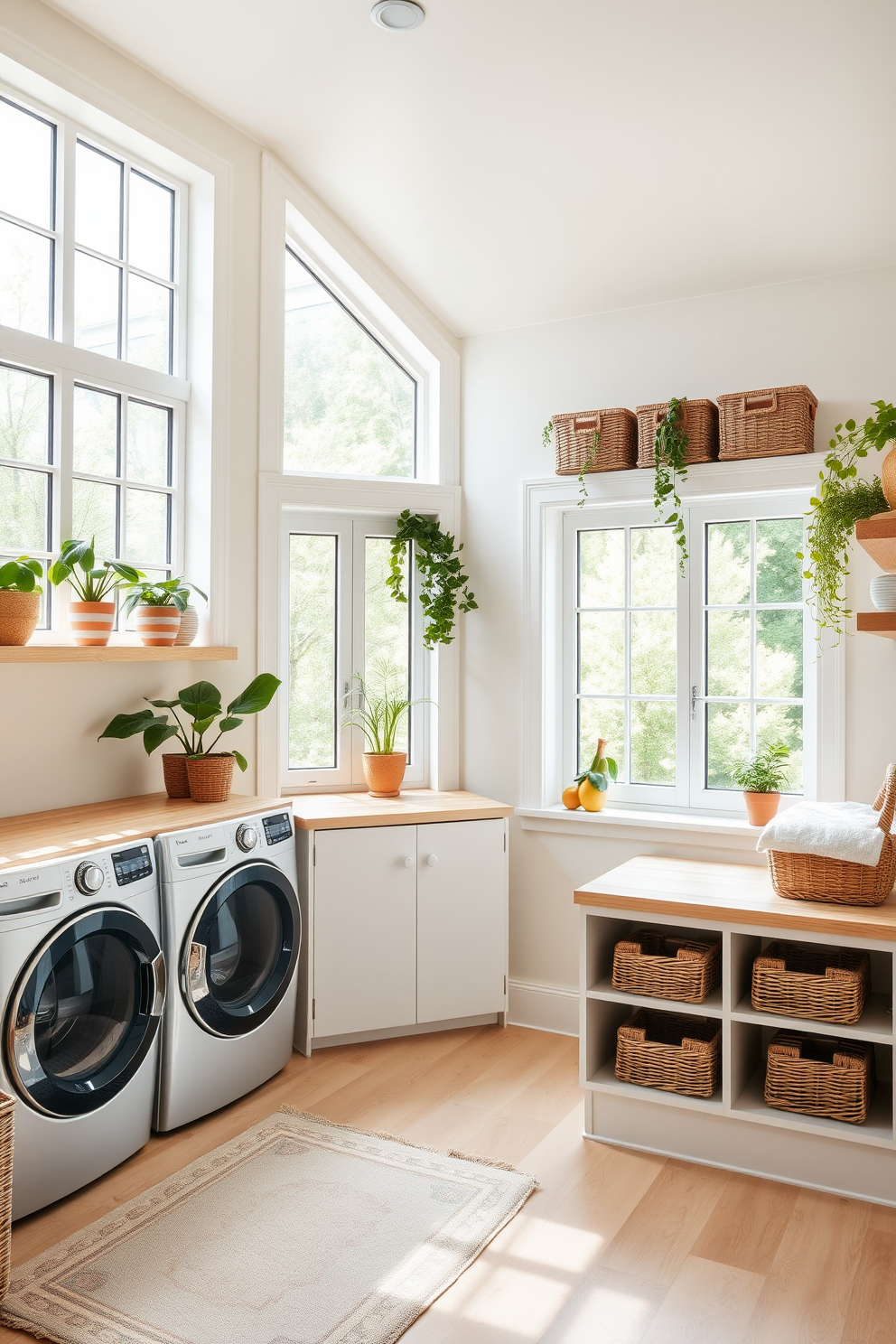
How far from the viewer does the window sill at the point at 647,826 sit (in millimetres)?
3281

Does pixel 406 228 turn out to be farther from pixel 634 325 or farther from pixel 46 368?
pixel 46 368

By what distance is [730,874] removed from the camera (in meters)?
3.06

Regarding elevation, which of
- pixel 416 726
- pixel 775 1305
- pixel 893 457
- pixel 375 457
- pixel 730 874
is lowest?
pixel 775 1305

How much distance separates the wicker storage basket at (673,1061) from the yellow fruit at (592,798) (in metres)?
0.86

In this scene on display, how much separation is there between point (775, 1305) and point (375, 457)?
2.92 m

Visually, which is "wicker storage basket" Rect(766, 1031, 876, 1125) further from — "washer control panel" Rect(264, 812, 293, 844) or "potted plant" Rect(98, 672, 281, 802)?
"potted plant" Rect(98, 672, 281, 802)

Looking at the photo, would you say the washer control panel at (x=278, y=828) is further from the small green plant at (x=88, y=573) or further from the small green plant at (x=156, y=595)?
the small green plant at (x=88, y=573)

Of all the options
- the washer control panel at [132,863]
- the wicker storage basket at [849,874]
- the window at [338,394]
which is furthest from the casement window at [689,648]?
the washer control panel at [132,863]

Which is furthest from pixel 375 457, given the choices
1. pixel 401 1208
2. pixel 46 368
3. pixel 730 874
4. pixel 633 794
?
pixel 401 1208

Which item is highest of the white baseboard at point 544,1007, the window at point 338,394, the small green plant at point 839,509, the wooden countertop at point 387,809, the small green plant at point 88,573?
the window at point 338,394

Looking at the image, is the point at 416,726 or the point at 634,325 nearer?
the point at 634,325

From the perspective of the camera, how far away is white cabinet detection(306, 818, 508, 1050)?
325 centimetres

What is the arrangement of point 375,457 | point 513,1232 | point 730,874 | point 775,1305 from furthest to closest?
point 375,457 → point 730,874 → point 513,1232 → point 775,1305

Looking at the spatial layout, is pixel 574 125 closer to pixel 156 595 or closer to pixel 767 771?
pixel 156 595
